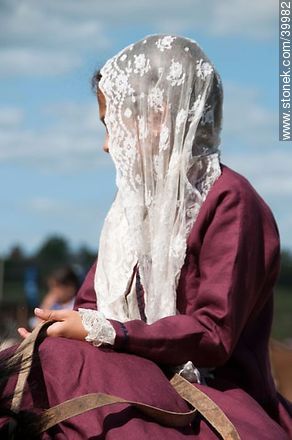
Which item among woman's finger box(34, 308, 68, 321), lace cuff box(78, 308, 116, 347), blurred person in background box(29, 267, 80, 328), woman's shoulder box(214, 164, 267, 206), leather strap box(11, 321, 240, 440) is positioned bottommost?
blurred person in background box(29, 267, 80, 328)

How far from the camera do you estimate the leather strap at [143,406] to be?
3104mm

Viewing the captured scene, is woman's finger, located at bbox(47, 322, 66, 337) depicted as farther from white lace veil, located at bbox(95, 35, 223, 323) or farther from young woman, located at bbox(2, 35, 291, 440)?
white lace veil, located at bbox(95, 35, 223, 323)

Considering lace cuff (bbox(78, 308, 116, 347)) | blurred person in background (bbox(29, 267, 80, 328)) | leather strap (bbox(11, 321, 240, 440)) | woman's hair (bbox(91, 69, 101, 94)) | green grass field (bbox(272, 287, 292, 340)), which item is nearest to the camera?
leather strap (bbox(11, 321, 240, 440))

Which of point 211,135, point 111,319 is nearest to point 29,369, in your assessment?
point 111,319

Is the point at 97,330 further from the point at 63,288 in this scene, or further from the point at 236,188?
the point at 63,288

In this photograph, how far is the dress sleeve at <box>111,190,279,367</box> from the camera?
3.39 meters

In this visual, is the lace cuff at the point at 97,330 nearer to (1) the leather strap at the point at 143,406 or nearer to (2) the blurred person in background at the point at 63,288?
(1) the leather strap at the point at 143,406

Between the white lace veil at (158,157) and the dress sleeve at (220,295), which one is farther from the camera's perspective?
the white lace veil at (158,157)

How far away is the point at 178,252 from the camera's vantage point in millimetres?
3549

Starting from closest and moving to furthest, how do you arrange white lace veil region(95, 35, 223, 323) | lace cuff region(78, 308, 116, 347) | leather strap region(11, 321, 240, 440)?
1. leather strap region(11, 321, 240, 440)
2. lace cuff region(78, 308, 116, 347)
3. white lace veil region(95, 35, 223, 323)

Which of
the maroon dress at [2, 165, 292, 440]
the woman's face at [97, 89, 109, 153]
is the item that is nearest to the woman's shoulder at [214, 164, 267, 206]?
the maroon dress at [2, 165, 292, 440]

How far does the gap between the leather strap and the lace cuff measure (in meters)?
Result: 0.10

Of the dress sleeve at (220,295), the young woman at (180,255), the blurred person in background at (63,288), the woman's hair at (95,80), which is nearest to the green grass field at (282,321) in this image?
the blurred person in background at (63,288)

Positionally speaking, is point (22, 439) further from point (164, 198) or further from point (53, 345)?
point (164, 198)
